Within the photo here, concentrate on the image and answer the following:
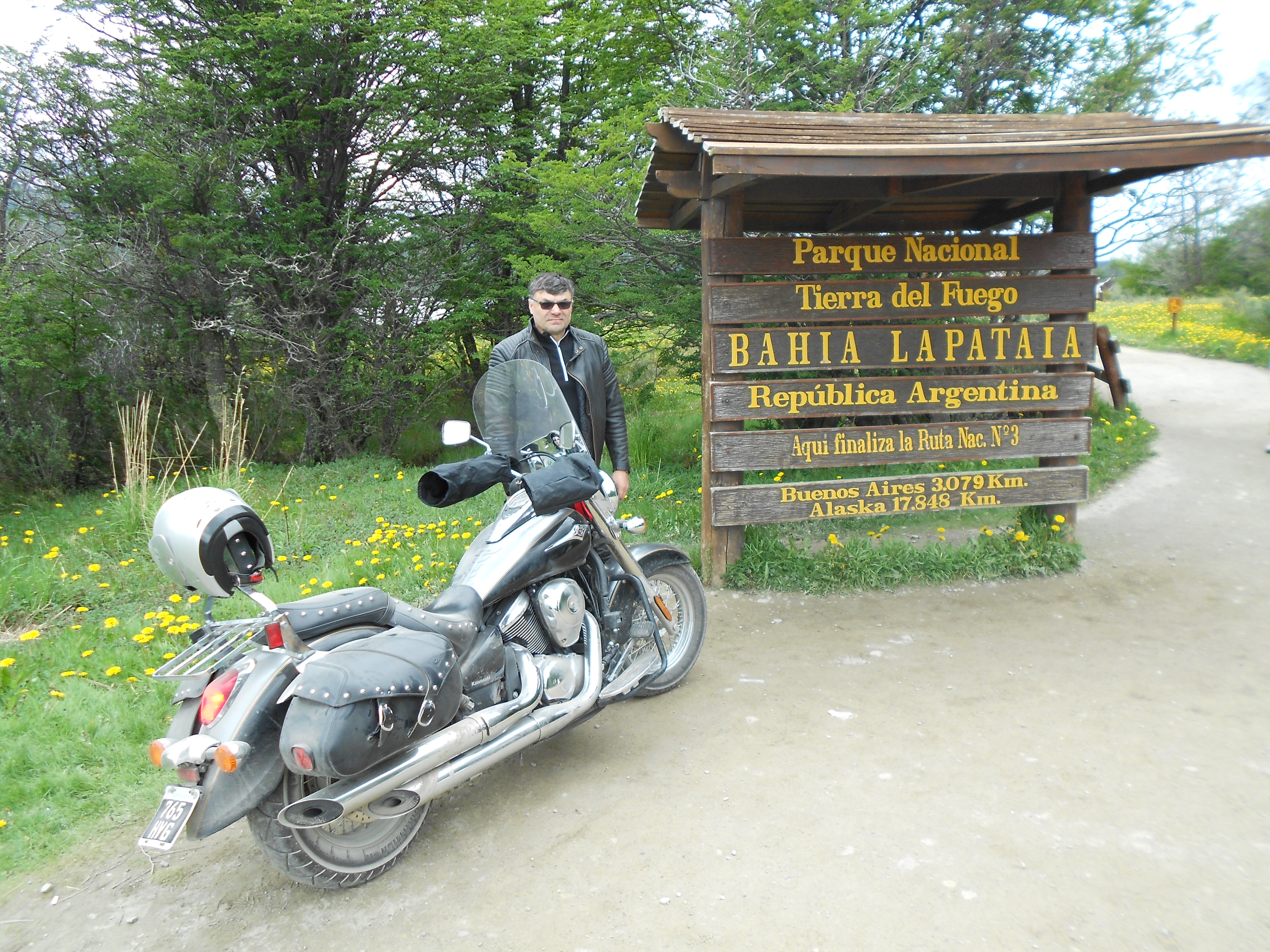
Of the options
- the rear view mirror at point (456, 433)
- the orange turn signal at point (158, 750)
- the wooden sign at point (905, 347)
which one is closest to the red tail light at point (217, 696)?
the orange turn signal at point (158, 750)

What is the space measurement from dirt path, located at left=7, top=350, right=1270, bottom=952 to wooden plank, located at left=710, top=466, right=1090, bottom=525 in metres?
0.84

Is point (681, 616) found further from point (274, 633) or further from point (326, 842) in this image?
point (274, 633)

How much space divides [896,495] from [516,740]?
349cm

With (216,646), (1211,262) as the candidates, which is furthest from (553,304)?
(1211,262)

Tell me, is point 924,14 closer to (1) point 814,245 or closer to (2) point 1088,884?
(1) point 814,245

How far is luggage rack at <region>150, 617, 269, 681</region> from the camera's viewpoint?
2.30 meters

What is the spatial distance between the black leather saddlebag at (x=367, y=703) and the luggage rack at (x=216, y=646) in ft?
0.71

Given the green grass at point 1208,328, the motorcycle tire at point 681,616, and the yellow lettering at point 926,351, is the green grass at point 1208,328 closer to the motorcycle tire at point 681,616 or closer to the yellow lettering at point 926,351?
the yellow lettering at point 926,351

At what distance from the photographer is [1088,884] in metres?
2.63

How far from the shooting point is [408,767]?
2.53m

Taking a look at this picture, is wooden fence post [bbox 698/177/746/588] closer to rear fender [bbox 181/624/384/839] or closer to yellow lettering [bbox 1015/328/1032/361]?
yellow lettering [bbox 1015/328/1032/361]

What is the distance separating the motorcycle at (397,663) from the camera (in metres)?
2.28

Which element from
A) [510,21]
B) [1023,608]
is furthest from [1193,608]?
[510,21]

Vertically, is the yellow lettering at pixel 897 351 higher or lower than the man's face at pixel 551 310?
lower
